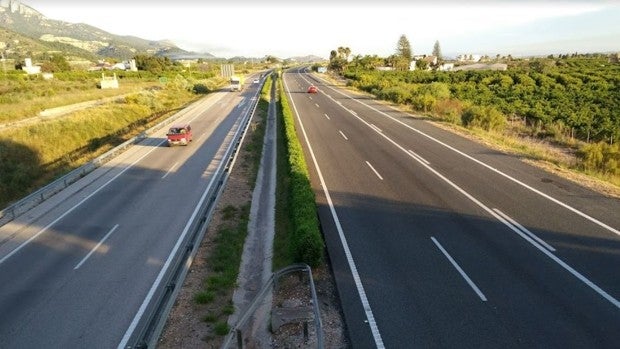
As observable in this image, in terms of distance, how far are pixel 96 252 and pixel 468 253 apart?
12362 millimetres

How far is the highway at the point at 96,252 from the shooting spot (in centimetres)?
973

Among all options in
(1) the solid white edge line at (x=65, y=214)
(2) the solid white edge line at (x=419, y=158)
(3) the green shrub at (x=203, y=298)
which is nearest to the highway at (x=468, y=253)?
(2) the solid white edge line at (x=419, y=158)

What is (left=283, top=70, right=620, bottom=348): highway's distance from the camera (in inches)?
354

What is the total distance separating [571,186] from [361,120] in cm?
2180

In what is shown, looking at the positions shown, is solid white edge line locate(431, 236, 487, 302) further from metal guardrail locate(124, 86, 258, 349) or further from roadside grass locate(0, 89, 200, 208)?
roadside grass locate(0, 89, 200, 208)

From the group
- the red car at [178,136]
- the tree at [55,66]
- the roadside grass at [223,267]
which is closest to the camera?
the roadside grass at [223,267]

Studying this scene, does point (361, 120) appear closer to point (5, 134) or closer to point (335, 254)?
point (335, 254)

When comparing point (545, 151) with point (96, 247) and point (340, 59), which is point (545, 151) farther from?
point (340, 59)

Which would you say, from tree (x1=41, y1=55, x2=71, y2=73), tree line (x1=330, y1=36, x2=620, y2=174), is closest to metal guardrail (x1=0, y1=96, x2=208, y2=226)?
tree line (x1=330, y1=36, x2=620, y2=174)

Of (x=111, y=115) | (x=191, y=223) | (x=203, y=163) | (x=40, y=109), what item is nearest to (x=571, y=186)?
(x=191, y=223)

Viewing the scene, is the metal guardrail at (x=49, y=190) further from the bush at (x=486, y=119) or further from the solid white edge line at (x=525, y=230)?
the bush at (x=486, y=119)

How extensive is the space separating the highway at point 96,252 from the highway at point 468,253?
19.2 ft

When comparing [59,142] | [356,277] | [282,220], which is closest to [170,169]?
[282,220]

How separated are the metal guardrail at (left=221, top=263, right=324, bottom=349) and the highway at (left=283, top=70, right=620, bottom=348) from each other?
38.1 inches
